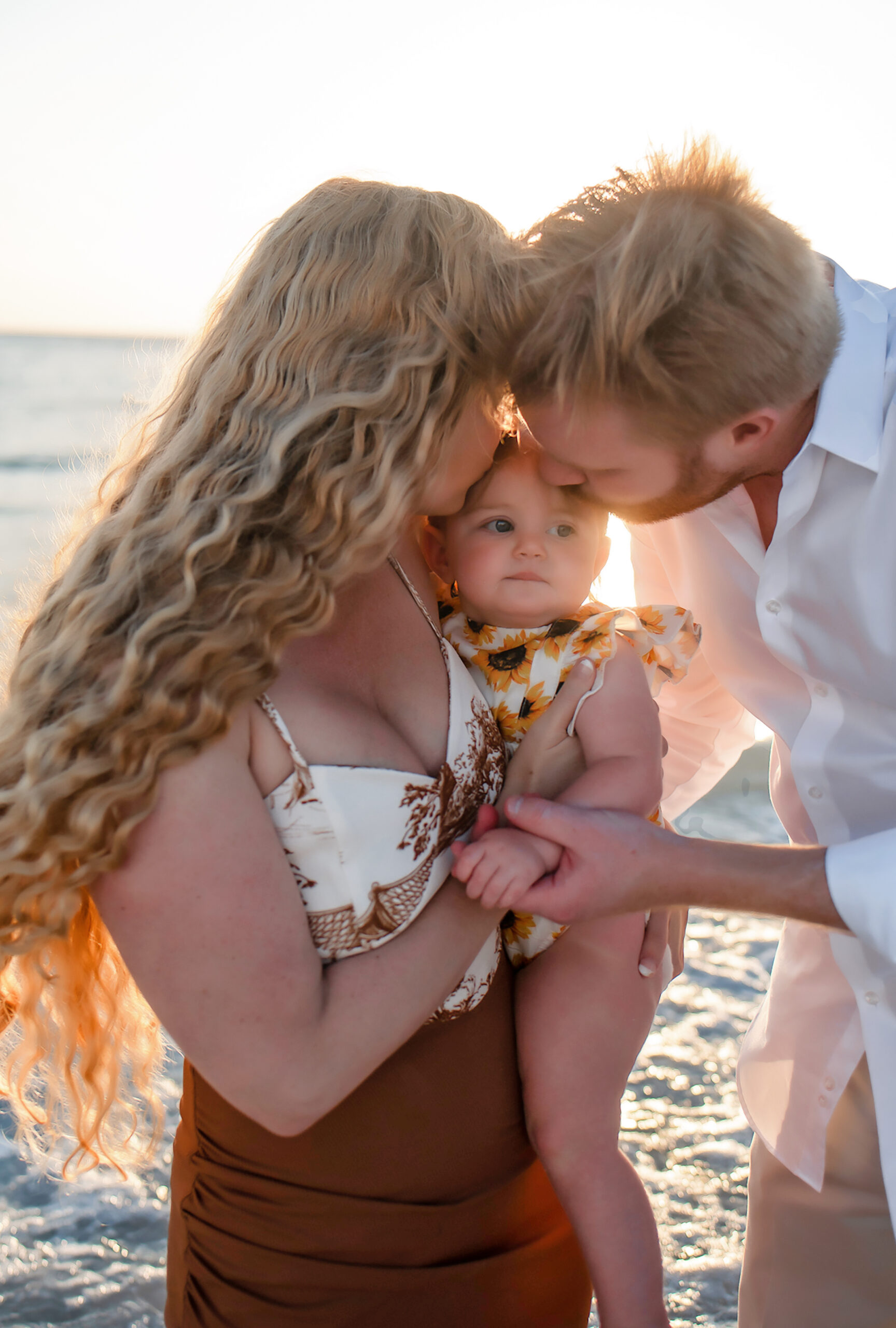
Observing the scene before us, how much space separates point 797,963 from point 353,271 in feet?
6.24

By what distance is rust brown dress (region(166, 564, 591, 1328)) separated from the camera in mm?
1537

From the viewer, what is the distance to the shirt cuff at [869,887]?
178cm

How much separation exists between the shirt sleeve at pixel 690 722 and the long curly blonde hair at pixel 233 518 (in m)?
1.08

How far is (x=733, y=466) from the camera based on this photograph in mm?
2055

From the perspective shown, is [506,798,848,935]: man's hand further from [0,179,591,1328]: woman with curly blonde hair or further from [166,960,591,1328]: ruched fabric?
[166,960,591,1328]: ruched fabric

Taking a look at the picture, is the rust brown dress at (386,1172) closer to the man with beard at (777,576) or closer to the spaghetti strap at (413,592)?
the spaghetti strap at (413,592)

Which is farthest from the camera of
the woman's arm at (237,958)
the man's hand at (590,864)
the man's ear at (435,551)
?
the man's ear at (435,551)

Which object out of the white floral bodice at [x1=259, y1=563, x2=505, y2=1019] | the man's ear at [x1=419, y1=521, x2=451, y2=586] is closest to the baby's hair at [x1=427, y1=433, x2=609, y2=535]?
the man's ear at [x1=419, y1=521, x2=451, y2=586]

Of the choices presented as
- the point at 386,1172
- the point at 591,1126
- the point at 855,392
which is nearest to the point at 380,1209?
the point at 386,1172

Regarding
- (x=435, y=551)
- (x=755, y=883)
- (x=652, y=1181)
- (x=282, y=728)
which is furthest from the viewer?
(x=652, y=1181)

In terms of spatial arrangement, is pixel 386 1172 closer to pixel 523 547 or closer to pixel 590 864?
pixel 590 864

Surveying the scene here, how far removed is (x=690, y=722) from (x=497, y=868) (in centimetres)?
136

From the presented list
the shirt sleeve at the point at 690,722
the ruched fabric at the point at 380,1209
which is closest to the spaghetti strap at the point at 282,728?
the ruched fabric at the point at 380,1209

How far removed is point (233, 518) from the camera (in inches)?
59.4
